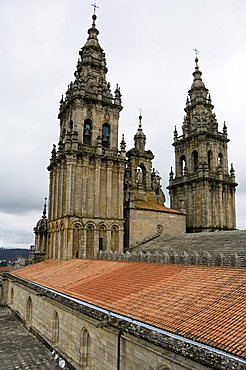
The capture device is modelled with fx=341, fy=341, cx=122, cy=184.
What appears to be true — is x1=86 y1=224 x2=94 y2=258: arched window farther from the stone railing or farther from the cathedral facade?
the stone railing

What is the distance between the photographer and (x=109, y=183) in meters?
37.1

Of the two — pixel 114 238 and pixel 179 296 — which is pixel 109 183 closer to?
pixel 114 238

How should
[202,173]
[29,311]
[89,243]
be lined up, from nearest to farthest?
1. [29,311]
2. [89,243]
3. [202,173]

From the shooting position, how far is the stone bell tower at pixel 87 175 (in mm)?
34719

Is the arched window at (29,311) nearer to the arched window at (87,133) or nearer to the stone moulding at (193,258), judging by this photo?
the stone moulding at (193,258)

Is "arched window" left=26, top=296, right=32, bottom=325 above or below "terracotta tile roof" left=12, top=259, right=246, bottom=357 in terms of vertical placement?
below

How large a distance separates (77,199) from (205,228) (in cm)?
1940

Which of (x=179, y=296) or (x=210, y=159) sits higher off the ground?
(x=210, y=159)

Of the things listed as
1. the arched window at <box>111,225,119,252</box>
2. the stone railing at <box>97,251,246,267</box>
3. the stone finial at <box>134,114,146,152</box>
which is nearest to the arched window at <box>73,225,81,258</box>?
the arched window at <box>111,225,119,252</box>

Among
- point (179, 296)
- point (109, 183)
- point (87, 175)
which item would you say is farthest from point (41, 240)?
point (179, 296)

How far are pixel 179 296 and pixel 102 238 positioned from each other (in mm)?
21495

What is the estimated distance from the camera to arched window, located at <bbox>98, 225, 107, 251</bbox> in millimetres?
35562

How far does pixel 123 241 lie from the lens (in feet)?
121

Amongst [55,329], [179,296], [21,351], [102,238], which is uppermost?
[102,238]
